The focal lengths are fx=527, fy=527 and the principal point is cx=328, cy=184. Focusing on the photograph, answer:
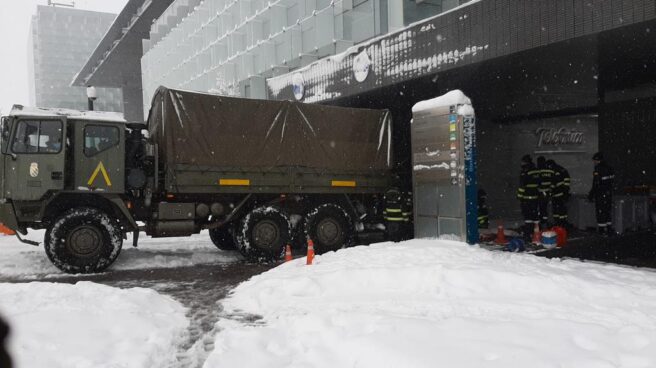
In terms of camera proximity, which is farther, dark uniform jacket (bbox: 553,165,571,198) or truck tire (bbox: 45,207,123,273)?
dark uniform jacket (bbox: 553,165,571,198)

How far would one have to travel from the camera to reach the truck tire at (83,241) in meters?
9.35

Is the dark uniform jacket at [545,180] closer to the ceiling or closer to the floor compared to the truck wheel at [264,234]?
closer to the ceiling

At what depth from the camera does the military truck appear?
30.9ft

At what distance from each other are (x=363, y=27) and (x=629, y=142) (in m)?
8.86

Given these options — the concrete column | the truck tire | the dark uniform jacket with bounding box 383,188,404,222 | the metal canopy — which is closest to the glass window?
the truck tire

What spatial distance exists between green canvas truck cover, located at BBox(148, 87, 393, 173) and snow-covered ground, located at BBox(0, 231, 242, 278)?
2.22 metres

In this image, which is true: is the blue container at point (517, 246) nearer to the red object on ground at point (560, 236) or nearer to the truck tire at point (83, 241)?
the red object on ground at point (560, 236)

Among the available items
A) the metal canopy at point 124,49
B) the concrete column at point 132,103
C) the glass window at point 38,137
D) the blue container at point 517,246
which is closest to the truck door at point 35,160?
the glass window at point 38,137

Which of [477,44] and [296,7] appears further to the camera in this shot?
[296,7]

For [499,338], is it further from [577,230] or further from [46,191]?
[577,230]

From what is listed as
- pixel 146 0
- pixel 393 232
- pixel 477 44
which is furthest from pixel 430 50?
pixel 146 0

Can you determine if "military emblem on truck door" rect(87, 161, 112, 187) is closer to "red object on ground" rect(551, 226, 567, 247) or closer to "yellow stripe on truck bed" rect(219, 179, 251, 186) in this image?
"yellow stripe on truck bed" rect(219, 179, 251, 186)

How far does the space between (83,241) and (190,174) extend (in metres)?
2.24

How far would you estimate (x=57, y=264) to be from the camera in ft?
30.7
